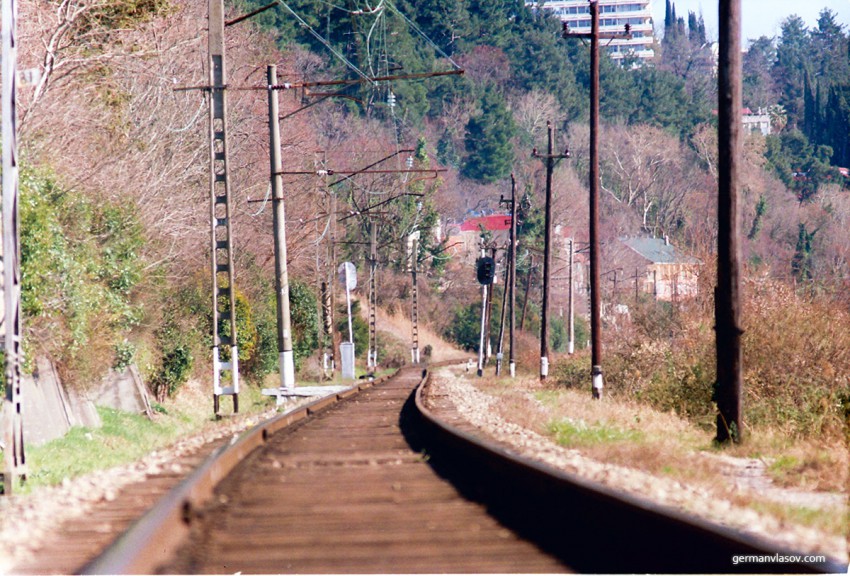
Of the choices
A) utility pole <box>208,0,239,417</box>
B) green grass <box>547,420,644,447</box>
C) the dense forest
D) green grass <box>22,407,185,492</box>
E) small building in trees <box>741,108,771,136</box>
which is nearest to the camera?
green grass <box>547,420,644,447</box>

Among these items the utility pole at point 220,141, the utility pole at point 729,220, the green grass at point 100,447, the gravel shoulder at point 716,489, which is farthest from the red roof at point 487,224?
the gravel shoulder at point 716,489

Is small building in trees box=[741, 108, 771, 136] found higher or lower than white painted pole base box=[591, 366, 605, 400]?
higher

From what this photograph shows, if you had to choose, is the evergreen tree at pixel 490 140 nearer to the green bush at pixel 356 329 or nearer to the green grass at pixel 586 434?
the green bush at pixel 356 329

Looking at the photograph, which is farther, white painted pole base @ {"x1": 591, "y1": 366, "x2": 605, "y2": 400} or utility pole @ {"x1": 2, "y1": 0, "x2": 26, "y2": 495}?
white painted pole base @ {"x1": 591, "y1": 366, "x2": 605, "y2": 400}

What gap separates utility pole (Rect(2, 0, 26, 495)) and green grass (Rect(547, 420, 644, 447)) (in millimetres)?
6737

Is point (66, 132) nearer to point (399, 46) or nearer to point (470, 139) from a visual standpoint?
point (399, 46)

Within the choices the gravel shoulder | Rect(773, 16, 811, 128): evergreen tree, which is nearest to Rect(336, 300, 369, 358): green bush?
the gravel shoulder

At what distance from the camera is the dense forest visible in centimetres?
2844

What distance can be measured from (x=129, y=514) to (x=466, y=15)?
385ft

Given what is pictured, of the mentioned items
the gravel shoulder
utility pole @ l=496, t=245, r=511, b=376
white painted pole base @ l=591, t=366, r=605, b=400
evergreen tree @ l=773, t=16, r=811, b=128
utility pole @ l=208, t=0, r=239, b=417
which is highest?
evergreen tree @ l=773, t=16, r=811, b=128

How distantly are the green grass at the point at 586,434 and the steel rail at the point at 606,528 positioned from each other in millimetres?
4379

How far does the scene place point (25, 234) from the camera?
21.7 meters

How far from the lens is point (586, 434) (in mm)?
15844

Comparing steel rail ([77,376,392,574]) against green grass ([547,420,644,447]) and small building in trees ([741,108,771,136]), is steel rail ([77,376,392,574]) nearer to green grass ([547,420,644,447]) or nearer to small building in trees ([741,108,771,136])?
green grass ([547,420,644,447])
